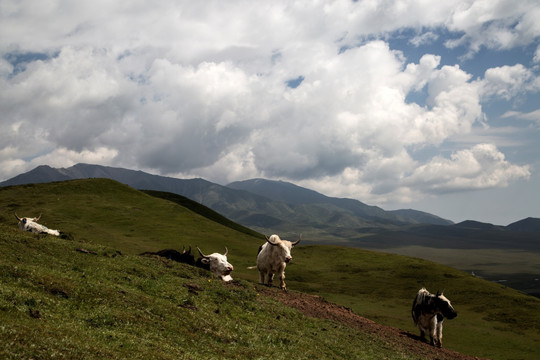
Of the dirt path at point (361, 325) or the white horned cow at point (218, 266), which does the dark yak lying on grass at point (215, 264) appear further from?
the dirt path at point (361, 325)

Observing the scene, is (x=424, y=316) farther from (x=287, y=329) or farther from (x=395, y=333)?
(x=287, y=329)

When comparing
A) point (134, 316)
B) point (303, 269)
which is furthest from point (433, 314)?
point (303, 269)

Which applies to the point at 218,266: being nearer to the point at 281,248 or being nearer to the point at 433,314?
the point at 281,248

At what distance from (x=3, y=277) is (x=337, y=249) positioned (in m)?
71.4

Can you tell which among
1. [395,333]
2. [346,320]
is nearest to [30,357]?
[346,320]

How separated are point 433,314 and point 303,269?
36.6 metres

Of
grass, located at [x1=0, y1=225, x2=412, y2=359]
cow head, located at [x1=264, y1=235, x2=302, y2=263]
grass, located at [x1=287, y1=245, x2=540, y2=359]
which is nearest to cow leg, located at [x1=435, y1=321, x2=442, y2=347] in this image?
grass, located at [x1=287, y1=245, x2=540, y2=359]

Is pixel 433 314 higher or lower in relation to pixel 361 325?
higher

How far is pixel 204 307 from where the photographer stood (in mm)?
17531

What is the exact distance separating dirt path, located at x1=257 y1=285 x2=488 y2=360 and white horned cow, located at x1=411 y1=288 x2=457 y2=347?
2.91 feet

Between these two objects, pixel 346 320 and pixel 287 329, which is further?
pixel 346 320

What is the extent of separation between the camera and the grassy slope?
1235 inches

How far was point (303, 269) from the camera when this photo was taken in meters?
62.3

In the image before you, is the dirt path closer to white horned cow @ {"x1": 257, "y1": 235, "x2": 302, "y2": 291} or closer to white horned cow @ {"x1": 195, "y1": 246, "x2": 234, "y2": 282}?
white horned cow @ {"x1": 257, "y1": 235, "x2": 302, "y2": 291}
